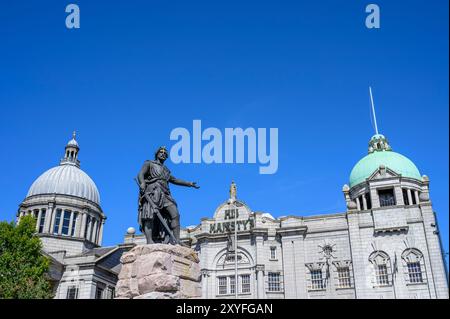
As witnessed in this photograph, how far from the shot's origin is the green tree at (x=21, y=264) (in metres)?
33.7

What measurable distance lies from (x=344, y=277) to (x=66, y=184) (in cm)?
4344

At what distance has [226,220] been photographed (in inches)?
2037

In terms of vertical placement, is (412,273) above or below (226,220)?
below

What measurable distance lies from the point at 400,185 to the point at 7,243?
138 ft

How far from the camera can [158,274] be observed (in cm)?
1154

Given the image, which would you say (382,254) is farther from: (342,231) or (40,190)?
(40,190)

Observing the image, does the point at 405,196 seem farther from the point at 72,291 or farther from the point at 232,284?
the point at 72,291

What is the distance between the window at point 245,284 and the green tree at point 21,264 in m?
20.1

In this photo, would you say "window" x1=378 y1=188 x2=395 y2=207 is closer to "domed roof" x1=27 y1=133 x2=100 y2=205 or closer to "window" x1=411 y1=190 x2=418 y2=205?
"window" x1=411 y1=190 x2=418 y2=205

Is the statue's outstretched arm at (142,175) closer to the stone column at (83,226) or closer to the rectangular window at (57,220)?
the stone column at (83,226)

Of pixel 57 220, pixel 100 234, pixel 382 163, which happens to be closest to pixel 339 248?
pixel 382 163
